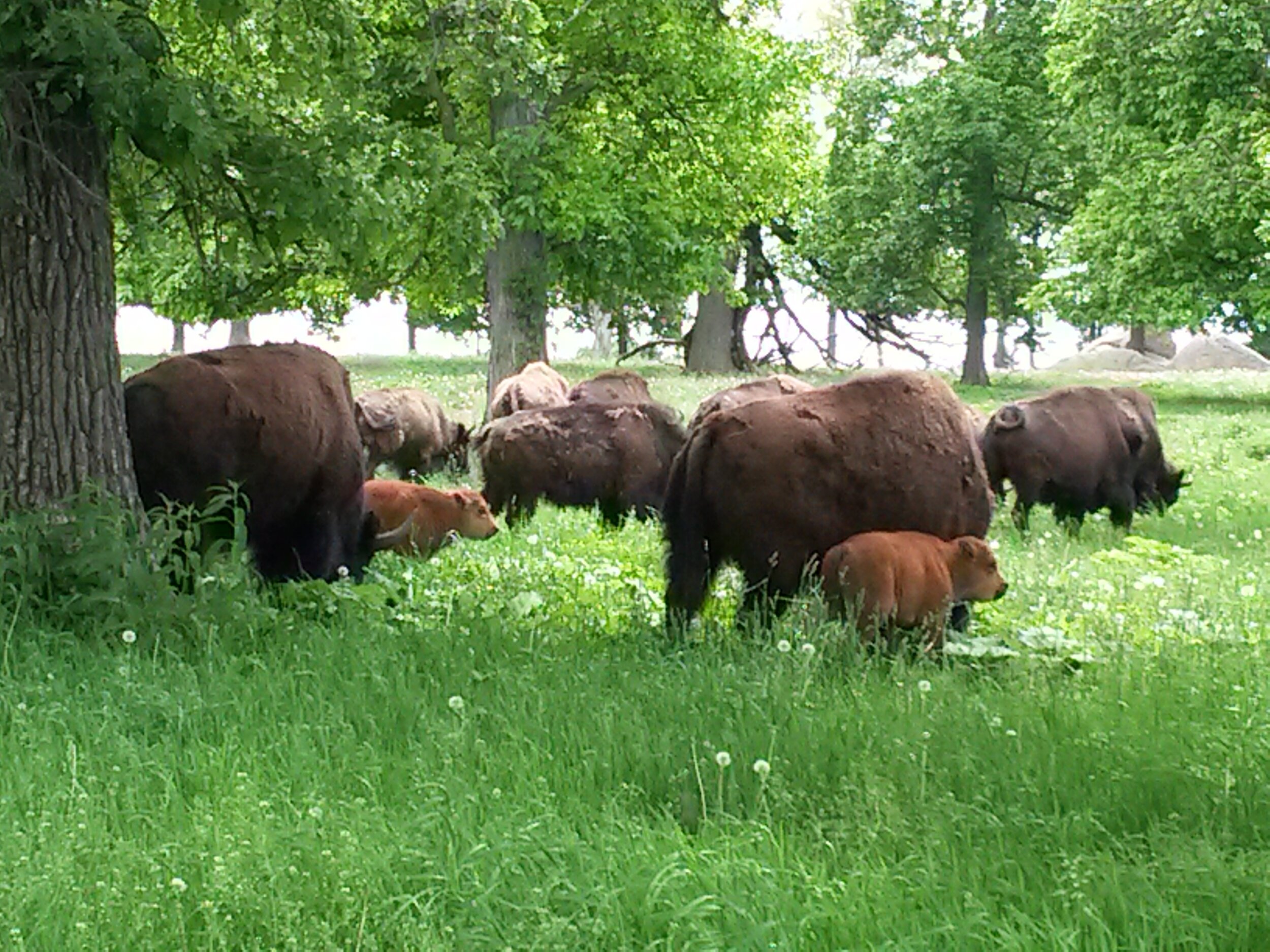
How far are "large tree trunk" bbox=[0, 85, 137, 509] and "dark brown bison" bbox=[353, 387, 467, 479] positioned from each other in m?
7.02

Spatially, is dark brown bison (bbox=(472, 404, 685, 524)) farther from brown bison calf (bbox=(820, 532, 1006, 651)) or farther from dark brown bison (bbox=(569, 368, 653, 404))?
brown bison calf (bbox=(820, 532, 1006, 651))

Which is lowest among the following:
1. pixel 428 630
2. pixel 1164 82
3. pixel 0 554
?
pixel 428 630

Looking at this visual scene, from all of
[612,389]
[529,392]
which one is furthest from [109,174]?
[529,392]

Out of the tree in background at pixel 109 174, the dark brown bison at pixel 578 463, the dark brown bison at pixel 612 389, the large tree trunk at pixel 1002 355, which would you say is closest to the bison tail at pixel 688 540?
the tree in background at pixel 109 174

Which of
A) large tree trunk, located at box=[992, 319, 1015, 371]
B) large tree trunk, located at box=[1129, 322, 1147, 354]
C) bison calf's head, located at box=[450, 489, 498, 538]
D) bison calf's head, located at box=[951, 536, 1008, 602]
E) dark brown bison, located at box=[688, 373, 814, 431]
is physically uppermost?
dark brown bison, located at box=[688, 373, 814, 431]

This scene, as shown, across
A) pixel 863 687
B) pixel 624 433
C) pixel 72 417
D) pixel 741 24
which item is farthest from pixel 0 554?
pixel 741 24

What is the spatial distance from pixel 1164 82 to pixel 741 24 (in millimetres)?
9309

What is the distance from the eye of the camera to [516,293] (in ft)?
63.5

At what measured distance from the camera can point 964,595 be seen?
6.75 metres

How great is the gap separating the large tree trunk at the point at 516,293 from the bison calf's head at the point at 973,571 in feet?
42.9

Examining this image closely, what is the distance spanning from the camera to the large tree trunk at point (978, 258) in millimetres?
34469

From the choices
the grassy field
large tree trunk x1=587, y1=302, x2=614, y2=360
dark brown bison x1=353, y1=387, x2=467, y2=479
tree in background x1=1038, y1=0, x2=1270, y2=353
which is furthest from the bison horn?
large tree trunk x1=587, y1=302, x2=614, y2=360

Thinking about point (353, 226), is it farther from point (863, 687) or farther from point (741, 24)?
point (741, 24)

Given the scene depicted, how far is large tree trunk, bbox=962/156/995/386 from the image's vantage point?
3447 cm
